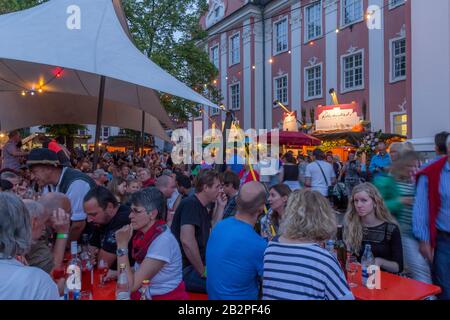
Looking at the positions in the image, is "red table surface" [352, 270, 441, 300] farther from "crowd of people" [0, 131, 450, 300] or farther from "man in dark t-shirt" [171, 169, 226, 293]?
"man in dark t-shirt" [171, 169, 226, 293]

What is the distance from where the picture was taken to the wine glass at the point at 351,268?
3287 mm

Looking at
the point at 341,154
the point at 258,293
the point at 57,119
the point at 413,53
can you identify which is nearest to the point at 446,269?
the point at 258,293

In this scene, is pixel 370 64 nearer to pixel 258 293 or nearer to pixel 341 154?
pixel 341 154

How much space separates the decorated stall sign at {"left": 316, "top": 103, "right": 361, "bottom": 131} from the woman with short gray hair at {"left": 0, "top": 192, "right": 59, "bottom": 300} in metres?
15.5

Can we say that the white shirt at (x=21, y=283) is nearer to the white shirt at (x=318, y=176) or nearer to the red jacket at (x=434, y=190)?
the red jacket at (x=434, y=190)

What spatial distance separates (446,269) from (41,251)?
3.24 metres

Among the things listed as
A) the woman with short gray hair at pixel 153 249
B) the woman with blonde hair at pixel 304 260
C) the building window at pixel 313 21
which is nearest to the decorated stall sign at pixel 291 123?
the building window at pixel 313 21

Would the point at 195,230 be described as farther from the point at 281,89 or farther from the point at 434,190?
the point at 281,89

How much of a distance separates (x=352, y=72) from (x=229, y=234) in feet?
57.5

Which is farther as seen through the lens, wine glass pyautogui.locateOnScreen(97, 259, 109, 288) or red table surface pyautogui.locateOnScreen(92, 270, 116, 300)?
wine glass pyautogui.locateOnScreen(97, 259, 109, 288)

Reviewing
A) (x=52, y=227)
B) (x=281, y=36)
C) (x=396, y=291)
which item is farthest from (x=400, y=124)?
(x=52, y=227)

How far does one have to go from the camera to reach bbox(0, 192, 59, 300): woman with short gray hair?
1.68 m

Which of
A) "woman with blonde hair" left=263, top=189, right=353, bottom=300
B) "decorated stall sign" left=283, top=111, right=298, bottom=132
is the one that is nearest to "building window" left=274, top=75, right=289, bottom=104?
"decorated stall sign" left=283, top=111, right=298, bottom=132

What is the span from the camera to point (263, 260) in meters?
2.67
